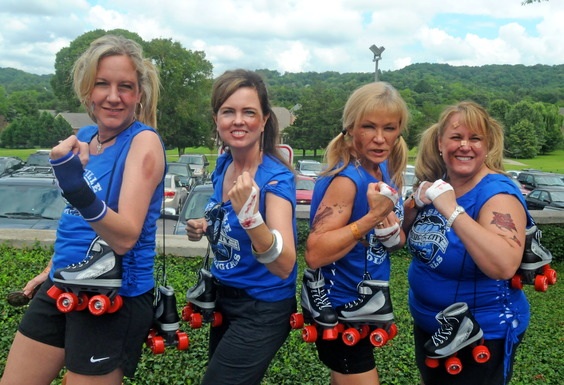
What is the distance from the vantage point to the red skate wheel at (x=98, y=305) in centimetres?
213

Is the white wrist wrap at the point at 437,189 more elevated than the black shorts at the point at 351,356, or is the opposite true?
the white wrist wrap at the point at 437,189

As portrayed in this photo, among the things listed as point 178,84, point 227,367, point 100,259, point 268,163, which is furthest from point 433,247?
point 178,84

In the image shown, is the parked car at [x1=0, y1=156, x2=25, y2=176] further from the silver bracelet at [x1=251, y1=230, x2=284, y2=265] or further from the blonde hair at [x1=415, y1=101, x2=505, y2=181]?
the silver bracelet at [x1=251, y1=230, x2=284, y2=265]

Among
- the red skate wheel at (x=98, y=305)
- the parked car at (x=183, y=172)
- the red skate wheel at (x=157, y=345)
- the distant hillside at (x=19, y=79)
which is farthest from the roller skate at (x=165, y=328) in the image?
the distant hillside at (x=19, y=79)

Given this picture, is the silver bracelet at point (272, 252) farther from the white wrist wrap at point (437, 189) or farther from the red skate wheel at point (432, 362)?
the red skate wheel at point (432, 362)

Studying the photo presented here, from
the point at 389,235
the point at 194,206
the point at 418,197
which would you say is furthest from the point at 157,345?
the point at 194,206

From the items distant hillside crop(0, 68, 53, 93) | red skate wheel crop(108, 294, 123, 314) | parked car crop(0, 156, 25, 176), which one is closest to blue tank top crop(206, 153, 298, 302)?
red skate wheel crop(108, 294, 123, 314)

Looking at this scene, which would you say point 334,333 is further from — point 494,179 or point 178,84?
point 178,84

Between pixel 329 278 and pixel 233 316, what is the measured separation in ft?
1.60

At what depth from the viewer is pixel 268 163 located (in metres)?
2.50

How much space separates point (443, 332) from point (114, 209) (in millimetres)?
1589

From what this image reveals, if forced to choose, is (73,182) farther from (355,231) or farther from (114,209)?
(355,231)

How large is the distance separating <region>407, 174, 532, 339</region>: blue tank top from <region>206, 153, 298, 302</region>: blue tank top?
0.70 m

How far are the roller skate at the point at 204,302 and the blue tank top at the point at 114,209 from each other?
0.91 feet
